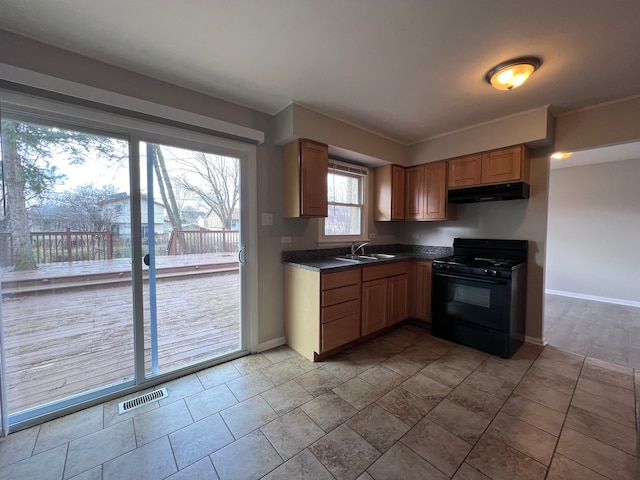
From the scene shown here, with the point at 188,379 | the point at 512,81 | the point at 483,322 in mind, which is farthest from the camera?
the point at 483,322

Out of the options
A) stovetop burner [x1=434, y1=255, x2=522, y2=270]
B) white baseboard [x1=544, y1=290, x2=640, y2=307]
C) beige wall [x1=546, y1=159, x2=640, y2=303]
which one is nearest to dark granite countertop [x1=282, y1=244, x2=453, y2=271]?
stovetop burner [x1=434, y1=255, x2=522, y2=270]

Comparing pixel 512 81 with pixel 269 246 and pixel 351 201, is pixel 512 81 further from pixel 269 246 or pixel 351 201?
pixel 269 246

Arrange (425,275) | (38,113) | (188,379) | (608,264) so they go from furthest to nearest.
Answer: (608,264), (425,275), (188,379), (38,113)

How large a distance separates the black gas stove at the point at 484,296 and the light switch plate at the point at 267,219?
2.01 metres

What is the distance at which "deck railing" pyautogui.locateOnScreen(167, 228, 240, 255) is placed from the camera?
2299mm

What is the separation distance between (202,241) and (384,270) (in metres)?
2.02

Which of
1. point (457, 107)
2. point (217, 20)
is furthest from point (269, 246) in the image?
point (457, 107)

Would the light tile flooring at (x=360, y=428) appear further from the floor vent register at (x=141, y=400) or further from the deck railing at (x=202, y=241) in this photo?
the deck railing at (x=202, y=241)

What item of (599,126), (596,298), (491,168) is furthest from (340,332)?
(596,298)

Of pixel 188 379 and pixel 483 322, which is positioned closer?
pixel 188 379

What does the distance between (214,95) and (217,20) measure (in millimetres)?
898

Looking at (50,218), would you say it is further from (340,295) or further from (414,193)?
(414,193)

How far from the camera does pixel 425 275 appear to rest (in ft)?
11.1

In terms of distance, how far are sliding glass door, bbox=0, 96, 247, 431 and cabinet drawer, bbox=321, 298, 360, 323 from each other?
1012 mm
